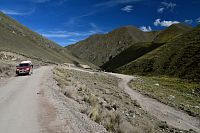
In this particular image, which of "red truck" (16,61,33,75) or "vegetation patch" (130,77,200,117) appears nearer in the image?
"vegetation patch" (130,77,200,117)

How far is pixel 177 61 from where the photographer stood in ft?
368

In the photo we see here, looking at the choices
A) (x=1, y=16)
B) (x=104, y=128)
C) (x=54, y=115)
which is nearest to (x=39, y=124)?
(x=54, y=115)

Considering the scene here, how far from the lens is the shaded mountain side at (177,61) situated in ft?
331

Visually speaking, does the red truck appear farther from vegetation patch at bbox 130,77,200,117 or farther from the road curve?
Result: the road curve

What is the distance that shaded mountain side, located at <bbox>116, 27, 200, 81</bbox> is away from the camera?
101m

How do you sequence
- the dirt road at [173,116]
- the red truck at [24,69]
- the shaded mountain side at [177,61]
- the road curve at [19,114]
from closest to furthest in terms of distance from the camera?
the road curve at [19,114] < the dirt road at [173,116] < the red truck at [24,69] < the shaded mountain side at [177,61]

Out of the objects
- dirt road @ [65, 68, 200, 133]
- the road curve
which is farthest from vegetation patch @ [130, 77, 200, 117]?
the road curve

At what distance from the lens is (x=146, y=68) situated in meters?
121

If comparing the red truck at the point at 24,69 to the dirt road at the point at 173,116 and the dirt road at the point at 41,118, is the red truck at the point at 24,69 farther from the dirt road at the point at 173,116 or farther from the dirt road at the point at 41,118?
the dirt road at the point at 41,118

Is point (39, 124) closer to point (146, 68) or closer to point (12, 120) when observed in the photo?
point (12, 120)

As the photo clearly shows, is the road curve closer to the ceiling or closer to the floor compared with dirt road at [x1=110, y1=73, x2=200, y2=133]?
closer to the ceiling

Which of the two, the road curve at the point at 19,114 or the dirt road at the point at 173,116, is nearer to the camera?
the road curve at the point at 19,114

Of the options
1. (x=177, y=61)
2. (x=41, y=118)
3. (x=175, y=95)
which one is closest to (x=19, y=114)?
(x=41, y=118)

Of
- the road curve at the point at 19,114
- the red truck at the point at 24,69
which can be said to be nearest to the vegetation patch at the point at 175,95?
the red truck at the point at 24,69
